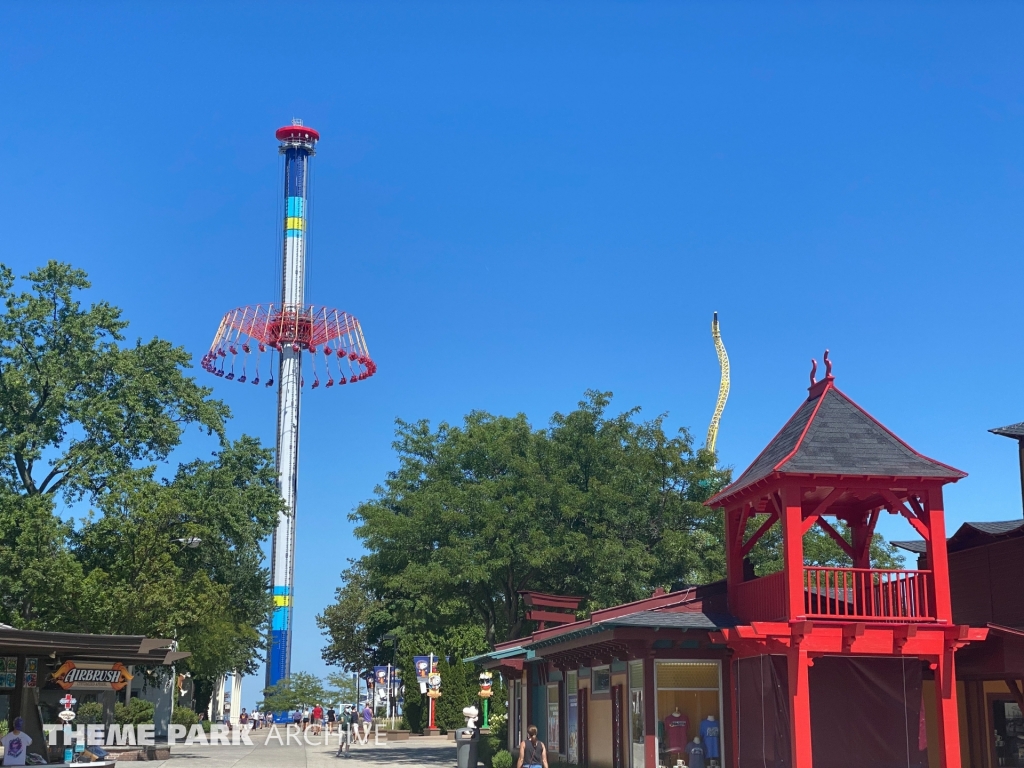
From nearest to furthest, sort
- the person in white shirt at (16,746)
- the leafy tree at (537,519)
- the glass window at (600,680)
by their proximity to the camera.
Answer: the person in white shirt at (16,746) < the glass window at (600,680) < the leafy tree at (537,519)

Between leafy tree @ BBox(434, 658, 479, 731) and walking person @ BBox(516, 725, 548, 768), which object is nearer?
walking person @ BBox(516, 725, 548, 768)

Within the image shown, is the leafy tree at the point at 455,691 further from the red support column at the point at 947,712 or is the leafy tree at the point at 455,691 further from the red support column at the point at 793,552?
the red support column at the point at 947,712

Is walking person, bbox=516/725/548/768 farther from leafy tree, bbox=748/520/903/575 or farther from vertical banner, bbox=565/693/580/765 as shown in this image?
leafy tree, bbox=748/520/903/575

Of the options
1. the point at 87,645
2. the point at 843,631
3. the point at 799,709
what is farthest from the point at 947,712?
the point at 87,645

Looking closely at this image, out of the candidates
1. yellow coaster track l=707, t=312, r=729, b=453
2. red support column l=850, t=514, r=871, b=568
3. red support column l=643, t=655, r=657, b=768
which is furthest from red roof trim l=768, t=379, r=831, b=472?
yellow coaster track l=707, t=312, r=729, b=453

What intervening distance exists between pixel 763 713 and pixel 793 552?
3.26m

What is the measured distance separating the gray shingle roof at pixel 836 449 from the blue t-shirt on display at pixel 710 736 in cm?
446

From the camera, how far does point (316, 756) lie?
37.2 metres

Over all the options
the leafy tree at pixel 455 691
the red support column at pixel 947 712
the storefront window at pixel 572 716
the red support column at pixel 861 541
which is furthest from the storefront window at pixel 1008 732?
the leafy tree at pixel 455 691

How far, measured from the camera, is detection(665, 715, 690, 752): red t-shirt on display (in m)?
22.2

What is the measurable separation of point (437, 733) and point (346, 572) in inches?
1085

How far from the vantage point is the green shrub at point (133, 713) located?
3872 cm

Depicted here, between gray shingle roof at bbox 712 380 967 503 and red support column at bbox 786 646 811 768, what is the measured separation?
3281mm

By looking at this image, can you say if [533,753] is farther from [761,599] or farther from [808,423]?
[808,423]
